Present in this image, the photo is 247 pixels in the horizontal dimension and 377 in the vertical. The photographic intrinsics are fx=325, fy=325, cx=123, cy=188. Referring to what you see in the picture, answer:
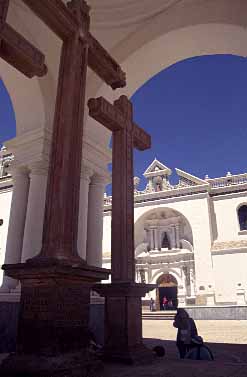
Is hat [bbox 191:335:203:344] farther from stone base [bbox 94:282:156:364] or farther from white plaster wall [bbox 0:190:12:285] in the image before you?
white plaster wall [bbox 0:190:12:285]

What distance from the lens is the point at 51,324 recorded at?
2365 millimetres

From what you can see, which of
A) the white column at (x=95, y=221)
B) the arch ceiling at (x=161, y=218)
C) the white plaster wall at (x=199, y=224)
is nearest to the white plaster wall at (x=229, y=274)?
the white plaster wall at (x=199, y=224)

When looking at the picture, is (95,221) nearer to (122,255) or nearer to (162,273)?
(122,255)

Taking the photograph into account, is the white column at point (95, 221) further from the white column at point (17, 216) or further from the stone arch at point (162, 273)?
the stone arch at point (162, 273)

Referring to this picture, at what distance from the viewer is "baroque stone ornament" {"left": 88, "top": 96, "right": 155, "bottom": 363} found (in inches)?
122

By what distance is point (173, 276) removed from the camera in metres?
21.5

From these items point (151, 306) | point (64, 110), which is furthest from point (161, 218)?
point (64, 110)

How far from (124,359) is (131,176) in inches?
79.6

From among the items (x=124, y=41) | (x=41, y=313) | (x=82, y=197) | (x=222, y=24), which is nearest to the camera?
(x=41, y=313)

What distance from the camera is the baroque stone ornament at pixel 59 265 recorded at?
233cm

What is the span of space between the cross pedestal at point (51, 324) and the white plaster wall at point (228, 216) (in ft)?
61.5

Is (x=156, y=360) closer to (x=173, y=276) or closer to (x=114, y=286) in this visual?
(x=114, y=286)

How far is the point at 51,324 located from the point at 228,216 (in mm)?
19719

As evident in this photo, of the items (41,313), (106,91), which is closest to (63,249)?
(41,313)
